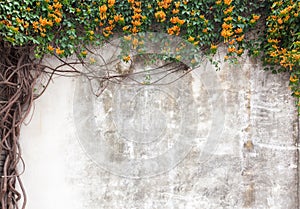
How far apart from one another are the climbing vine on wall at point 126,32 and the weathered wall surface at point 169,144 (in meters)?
0.17

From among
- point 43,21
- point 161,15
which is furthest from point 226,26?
point 43,21

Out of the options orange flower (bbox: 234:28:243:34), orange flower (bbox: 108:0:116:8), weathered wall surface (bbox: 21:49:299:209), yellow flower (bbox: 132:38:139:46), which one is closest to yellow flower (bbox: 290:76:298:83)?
weathered wall surface (bbox: 21:49:299:209)

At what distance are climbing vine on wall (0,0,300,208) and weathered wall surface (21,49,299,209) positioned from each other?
166 mm

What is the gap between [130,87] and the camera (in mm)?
3428

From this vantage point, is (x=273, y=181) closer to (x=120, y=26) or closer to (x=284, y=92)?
(x=284, y=92)

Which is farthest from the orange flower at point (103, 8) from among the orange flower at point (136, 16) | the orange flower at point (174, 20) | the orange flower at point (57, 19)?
the orange flower at point (174, 20)

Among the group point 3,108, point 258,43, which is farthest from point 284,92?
point 3,108

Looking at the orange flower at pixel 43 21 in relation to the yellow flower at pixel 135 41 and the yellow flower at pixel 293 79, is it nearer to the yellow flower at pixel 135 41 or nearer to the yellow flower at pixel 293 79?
the yellow flower at pixel 135 41

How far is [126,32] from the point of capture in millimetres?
3309

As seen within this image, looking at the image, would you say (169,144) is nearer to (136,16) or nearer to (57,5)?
(136,16)

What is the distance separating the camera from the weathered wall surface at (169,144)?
3.36m

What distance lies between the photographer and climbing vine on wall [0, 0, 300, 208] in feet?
10.4

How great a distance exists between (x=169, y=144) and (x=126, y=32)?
1087 millimetres

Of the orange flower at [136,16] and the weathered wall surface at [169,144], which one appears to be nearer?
the orange flower at [136,16]
